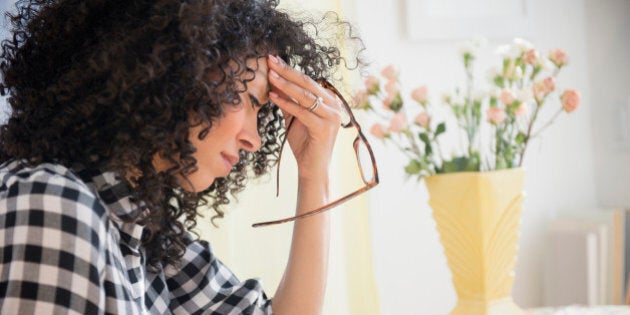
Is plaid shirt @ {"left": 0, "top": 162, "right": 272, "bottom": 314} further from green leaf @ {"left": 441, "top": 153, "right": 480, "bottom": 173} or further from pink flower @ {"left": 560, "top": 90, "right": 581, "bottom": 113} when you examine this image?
pink flower @ {"left": 560, "top": 90, "right": 581, "bottom": 113}

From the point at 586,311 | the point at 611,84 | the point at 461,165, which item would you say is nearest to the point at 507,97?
the point at 461,165

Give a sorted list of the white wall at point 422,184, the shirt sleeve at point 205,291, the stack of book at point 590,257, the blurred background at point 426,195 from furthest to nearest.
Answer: the stack of book at point 590,257
the white wall at point 422,184
the blurred background at point 426,195
the shirt sleeve at point 205,291

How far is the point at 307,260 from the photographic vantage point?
1.06 meters

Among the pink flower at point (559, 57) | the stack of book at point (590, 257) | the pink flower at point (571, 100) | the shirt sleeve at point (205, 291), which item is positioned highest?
the pink flower at point (559, 57)

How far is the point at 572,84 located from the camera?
7.30ft

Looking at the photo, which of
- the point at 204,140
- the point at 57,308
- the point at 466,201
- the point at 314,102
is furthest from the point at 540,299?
the point at 57,308

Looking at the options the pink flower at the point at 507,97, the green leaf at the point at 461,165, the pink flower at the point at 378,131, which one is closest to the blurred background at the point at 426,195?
the pink flower at the point at 378,131

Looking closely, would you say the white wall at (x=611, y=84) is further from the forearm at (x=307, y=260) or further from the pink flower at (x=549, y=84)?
the forearm at (x=307, y=260)

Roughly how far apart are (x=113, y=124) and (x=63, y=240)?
0.45 feet

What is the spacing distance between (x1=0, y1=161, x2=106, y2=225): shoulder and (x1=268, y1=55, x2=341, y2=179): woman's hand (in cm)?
27

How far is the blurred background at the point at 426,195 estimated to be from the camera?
5.34 ft

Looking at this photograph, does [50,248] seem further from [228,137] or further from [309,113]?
[309,113]

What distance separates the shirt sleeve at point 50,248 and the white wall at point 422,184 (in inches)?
45.4

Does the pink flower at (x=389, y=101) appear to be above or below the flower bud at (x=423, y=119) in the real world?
above
